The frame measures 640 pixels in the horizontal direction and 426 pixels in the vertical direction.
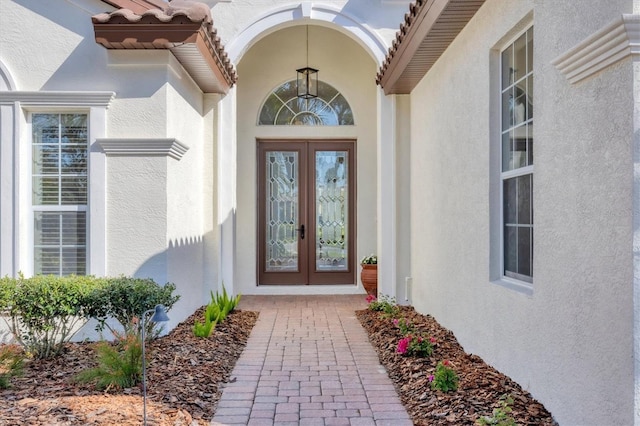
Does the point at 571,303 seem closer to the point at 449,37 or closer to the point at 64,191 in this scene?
the point at 449,37

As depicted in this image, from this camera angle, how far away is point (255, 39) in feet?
29.6

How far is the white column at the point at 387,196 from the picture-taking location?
896 cm

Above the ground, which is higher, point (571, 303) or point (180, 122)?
point (180, 122)

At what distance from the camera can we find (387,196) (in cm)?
902

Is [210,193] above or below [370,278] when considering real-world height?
above

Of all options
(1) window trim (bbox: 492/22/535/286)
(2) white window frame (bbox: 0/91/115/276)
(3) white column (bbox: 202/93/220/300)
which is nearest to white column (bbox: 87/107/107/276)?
(2) white window frame (bbox: 0/91/115/276)

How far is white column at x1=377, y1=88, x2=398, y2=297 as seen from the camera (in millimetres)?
8961

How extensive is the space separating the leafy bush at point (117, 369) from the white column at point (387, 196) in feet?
16.5

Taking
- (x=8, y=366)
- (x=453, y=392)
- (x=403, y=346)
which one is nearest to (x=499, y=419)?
(x=453, y=392)

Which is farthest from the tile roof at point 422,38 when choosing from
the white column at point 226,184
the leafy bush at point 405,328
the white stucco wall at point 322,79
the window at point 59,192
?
the window at point 59,192

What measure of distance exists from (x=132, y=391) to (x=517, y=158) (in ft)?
12.3

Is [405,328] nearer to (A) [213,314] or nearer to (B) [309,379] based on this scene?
(B) [309,379]

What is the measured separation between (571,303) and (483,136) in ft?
7.18

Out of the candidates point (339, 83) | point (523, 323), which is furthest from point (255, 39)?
point (523, 323)
